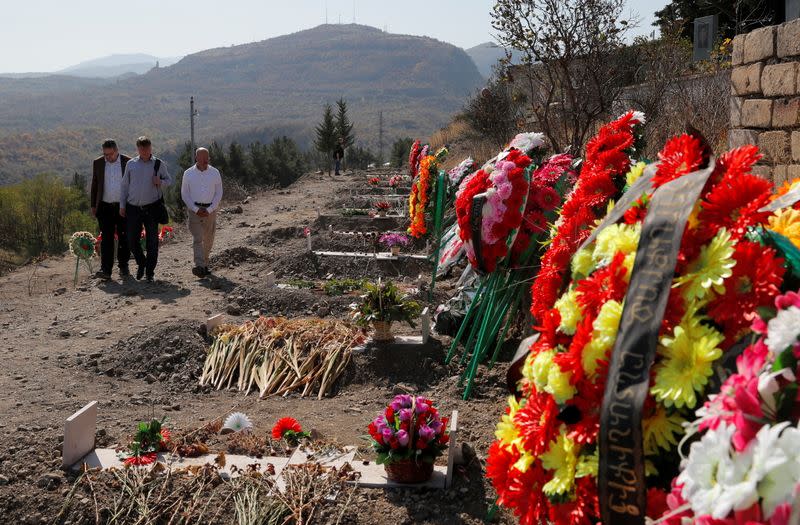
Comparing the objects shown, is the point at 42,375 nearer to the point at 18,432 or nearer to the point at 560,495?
the point at 18,432

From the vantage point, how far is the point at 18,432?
4816 millimetres

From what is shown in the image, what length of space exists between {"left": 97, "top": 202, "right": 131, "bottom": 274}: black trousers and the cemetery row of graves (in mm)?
5805

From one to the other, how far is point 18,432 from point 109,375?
69.4 inches

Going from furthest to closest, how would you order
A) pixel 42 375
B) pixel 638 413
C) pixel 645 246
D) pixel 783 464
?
pixel 42 375, pixel 645 246, pixel 638 413, pixel 783 464

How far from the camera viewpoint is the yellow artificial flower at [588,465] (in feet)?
6.19

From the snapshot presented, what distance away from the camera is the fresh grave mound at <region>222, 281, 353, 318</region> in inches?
333

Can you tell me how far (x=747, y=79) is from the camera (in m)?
6.84

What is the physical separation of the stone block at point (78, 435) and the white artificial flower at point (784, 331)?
3.87m

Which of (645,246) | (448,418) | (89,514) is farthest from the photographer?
(448,418)

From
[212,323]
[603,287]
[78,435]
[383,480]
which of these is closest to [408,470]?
[383,480]

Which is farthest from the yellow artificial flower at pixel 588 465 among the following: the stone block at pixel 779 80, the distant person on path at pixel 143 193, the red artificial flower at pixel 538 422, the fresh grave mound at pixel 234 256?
the fresh grave mound at pixel 234 256

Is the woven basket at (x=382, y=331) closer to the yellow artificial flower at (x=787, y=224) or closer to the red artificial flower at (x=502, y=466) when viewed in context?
the red artificial flower at (x=502, y=466)

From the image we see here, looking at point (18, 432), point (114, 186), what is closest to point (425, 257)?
point (114, 186)

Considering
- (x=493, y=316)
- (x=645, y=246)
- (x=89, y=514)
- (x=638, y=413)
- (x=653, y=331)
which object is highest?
(x=645, y=246)
